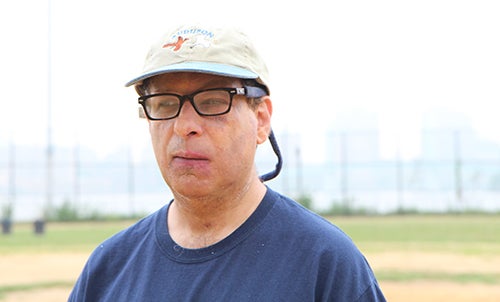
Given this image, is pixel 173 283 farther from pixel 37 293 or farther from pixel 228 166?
pixel 37 293

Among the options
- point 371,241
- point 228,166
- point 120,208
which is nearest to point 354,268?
point 228,166

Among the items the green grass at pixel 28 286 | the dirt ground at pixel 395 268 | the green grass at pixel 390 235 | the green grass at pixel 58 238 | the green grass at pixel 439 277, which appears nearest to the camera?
the dirt ground at pixel 395 268

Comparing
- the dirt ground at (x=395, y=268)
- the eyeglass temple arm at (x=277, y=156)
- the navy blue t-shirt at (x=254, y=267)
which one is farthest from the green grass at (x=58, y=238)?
the navy blue t-shirt at (x=254, y=267)

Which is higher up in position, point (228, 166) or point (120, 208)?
point (228, 166)

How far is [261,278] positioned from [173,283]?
0.25 meters

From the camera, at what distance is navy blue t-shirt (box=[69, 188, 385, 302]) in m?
2.18

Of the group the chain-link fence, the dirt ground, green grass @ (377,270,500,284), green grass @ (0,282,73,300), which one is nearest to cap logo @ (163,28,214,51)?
the dirt ground

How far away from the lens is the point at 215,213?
2.37 m

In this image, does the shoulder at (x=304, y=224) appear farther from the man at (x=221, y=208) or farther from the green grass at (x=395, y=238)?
the green grass at (x=395, y=238)

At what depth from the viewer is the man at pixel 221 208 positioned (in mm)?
2203

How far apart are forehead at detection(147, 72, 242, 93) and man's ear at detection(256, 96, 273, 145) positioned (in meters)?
0.15

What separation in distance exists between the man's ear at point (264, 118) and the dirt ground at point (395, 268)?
918cm

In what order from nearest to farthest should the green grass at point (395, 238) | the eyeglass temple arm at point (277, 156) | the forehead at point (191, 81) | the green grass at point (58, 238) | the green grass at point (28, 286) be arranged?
the forehead at point (191, 81) → the eyeglass temple arm at point (277, 156) → the green grass at point (28, 286) → the green grass at point (395, 238) → the green grass at point (58, 238)

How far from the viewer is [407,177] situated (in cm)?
3869
